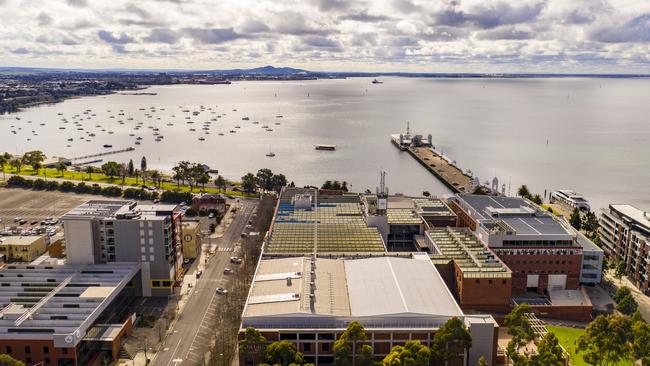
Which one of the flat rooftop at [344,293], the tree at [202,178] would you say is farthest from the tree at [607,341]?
the tree at [202,178]

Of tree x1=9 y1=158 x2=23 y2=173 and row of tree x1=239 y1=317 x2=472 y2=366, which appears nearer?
row of tree x1=239 y1=317 x2=472 y2=366

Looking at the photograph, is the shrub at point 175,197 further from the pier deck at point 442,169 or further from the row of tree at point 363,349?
the row of tree at point 363,349

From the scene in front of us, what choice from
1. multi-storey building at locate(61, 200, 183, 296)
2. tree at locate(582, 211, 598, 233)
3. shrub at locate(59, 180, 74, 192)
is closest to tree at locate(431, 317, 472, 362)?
multi-storey building at locate(61, 200, 183, 296)

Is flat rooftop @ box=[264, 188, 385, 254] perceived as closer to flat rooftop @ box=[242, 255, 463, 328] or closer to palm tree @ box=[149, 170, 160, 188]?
flat rooftop @ box=[242, 255, 463, 328]

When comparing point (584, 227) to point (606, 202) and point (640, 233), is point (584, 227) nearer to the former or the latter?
point (640, 233)

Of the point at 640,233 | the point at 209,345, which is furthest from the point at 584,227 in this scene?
the point at 209,345

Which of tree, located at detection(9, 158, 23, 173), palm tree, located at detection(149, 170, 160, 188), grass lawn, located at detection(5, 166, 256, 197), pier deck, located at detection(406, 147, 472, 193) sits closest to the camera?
grass lawn, located at detection(5, 166, 256, 197)

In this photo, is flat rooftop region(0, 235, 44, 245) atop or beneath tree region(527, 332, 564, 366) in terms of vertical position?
beneath
